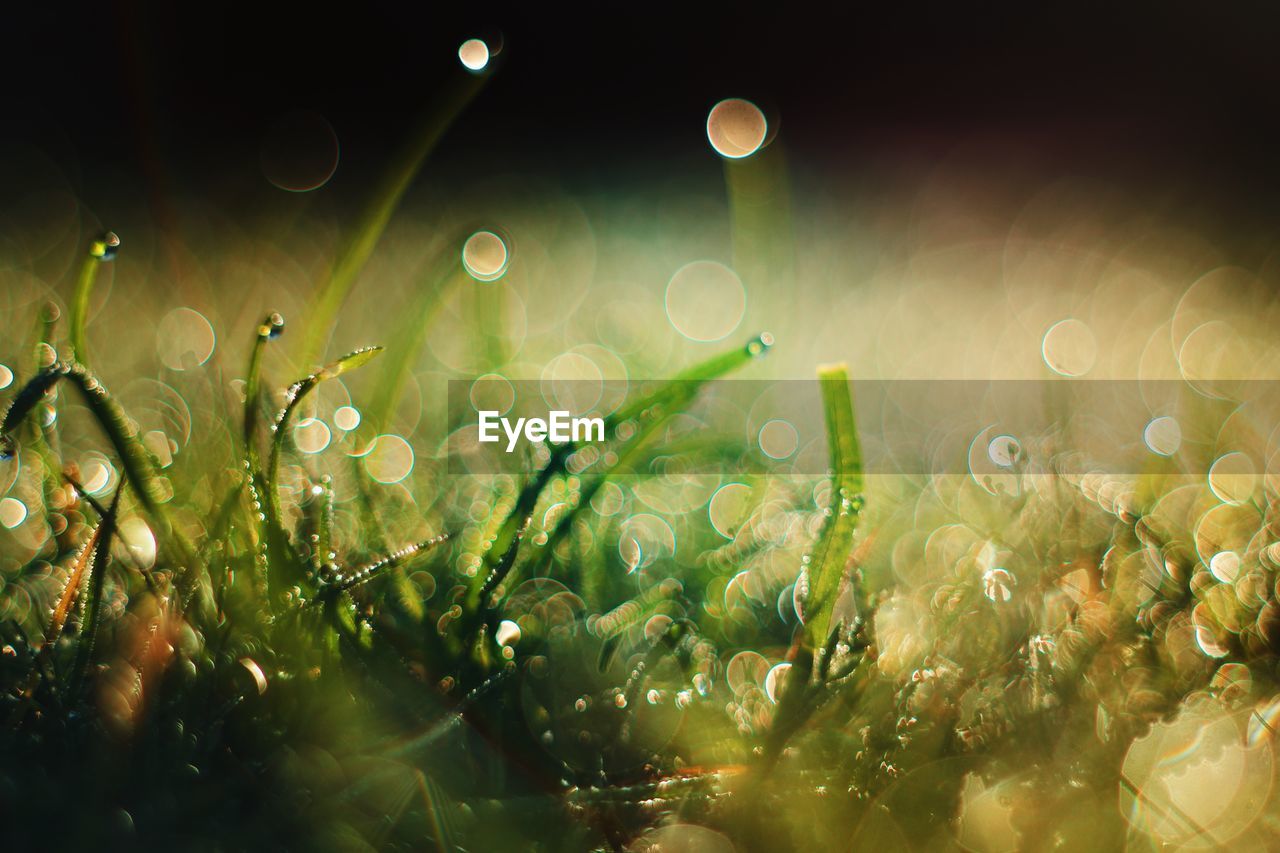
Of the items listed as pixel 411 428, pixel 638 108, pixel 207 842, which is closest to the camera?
pixel 207 842

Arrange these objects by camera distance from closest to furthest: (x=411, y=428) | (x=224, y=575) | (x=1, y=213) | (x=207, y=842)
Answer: (x=207, y=842) < (x=224, y=575) < (x=411, y=428) < (x=1, y=213)

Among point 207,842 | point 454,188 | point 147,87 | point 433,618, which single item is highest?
point 147,87

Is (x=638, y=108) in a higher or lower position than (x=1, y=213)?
higher

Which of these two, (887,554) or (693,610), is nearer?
(693,610)

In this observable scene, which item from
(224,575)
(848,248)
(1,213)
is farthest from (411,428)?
(848,248)

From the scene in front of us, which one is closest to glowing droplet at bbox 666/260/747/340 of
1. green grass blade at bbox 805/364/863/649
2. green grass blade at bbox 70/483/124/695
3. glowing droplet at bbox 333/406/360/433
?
glowing droplet at bbox 333/406/360/433

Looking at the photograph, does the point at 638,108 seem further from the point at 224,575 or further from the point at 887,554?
the point at 224,575

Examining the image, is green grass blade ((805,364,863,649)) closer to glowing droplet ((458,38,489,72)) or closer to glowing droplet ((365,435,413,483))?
glowing droplet ((365,435,413,483))
